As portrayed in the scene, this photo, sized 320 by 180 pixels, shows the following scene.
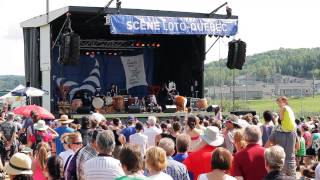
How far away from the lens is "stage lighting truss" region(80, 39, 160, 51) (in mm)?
23239

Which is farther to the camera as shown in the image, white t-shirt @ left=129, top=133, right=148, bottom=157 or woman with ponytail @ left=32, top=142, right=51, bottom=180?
white t-shirt @ left=129, top=133, right=148, bottom=157

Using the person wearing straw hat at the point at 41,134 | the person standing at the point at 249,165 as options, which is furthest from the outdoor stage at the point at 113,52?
the person standing at the point at 249,165

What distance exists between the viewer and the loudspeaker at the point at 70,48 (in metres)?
17.5

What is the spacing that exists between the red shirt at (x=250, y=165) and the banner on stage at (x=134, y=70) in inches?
759

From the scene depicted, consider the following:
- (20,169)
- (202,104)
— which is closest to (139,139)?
(20,169)

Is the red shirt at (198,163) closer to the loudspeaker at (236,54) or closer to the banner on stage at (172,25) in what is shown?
the banner on stage at (172,25)

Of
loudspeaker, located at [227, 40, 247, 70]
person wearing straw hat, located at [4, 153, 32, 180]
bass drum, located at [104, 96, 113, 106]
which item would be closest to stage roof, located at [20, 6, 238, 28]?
loudspeaker, located at [227, 40, 247, 70]

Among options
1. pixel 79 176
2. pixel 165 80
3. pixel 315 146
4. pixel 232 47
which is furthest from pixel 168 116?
Answer: pixel 79 176

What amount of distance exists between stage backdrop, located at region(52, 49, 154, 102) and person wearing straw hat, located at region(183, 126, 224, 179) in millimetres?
18616

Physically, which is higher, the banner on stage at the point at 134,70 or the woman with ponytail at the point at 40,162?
the banner on stage at the point at 134,70

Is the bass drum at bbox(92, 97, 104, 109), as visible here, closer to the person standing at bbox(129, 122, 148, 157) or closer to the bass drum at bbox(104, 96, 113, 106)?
the bass drum at bbox(104, 96, 113, 106)

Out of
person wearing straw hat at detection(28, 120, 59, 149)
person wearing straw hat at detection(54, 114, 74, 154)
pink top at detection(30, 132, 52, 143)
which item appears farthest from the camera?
pink top at detection(30, 132, 52, 143)

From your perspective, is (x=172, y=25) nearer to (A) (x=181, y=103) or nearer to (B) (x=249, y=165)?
(A) (x=181, y=103)

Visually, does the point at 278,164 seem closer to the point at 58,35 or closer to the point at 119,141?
the point at 119,141
